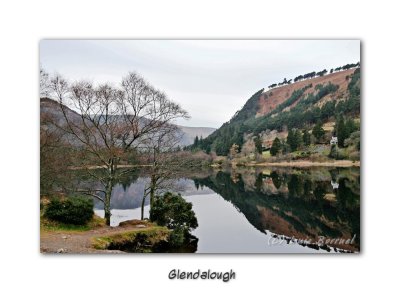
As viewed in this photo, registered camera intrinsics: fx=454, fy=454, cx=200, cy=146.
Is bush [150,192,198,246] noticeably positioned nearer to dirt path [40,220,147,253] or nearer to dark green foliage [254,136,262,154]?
dirt path [40,220,147,253]

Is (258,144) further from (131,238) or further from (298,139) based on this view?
(131,238)

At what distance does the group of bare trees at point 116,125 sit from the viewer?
29.0ft

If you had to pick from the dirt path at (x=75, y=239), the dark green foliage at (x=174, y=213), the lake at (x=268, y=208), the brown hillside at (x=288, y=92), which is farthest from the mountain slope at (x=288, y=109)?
the dirt path at (x=75, y=239)

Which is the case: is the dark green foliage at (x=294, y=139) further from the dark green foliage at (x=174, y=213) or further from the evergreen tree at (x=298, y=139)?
the dark green foliage at (x=174, y=213)

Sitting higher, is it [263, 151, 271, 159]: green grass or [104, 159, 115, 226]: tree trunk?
[263, 151, 271, 159]: green grass

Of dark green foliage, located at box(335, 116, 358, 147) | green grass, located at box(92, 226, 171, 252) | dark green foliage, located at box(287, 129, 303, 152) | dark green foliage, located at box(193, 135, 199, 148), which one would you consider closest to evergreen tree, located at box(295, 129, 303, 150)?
dark green foliage, located at box(287, 129, 303, 152)

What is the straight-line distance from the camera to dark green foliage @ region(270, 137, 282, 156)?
29.7 ft

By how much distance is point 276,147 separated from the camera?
907cm

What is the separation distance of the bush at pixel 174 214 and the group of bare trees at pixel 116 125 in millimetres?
295

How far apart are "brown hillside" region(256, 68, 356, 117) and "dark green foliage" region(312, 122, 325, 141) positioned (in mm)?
486

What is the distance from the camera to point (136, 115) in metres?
9.17
